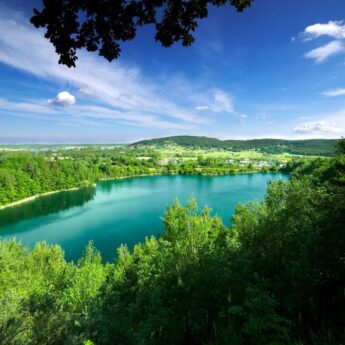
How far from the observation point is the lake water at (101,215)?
104 feet

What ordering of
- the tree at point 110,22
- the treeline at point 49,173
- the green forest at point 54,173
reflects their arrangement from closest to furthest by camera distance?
1. the tree at point 110,22
2. the treeline at point 49,173
3. the green forest at point 54,173

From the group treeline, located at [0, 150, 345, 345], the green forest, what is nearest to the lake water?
the green forest

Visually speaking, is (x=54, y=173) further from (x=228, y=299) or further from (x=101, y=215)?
(x=228, y=299)

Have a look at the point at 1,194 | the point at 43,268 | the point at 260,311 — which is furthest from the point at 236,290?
the point at 1,194

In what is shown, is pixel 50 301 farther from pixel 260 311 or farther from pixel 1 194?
pixel 1 194

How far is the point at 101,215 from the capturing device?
42438mm

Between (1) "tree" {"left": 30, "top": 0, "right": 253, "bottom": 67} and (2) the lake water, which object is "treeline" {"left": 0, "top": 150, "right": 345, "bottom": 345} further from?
(2) the lake water

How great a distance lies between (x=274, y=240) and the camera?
10242 mm

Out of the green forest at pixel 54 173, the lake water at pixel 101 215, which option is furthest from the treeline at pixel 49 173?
the lake water at pixel 101 215

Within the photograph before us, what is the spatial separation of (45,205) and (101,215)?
648 inches

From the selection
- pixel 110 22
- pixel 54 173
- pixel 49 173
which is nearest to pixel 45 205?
pixel 49 173

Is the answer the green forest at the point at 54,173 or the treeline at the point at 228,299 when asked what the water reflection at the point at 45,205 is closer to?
the green forest at the point at 54,173

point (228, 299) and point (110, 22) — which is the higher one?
point (110, 22)

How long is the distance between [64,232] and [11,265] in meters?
21.9
